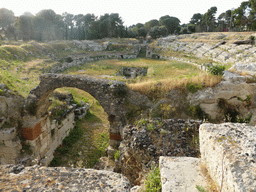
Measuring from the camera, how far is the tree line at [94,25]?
4472 cm

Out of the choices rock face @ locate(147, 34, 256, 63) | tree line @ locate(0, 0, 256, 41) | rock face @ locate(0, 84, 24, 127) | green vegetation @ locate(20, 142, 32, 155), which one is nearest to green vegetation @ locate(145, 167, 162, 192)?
green vegetation @ locate(20, 142, 32, 155)

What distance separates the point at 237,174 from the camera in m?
2.00

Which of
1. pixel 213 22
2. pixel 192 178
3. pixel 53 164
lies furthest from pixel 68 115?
pixel 213 22

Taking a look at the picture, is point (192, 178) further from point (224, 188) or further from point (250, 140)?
point (250, 140)

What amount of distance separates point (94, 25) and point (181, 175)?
70038mm

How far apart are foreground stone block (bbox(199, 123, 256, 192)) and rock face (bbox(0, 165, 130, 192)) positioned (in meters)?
1.34

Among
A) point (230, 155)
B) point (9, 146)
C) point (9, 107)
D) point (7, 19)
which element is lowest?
point (9, 146)

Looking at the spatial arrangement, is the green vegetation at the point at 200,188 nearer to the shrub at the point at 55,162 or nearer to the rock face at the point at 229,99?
the rock face at the point at 229,99

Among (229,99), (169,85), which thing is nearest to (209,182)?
(169,85)

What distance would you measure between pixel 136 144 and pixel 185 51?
37.0 metres

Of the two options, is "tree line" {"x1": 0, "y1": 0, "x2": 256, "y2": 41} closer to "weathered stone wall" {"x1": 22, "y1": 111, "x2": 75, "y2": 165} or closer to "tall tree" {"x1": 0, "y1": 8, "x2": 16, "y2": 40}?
"tall tree" {"x1": 0, "y1": 8, "x2": 16, "y2": 40}

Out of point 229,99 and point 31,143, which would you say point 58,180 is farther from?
point 229,99

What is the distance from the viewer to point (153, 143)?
5660 mm

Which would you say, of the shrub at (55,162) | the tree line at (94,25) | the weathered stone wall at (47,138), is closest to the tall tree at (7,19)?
the tree line at (94,25)
